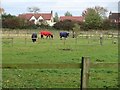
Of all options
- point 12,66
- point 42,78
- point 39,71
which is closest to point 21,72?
point 39,71

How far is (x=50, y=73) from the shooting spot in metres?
11.3

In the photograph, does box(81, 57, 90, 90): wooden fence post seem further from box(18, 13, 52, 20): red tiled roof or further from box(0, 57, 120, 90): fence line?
box(18, 13, 52, 20): red tiled roof

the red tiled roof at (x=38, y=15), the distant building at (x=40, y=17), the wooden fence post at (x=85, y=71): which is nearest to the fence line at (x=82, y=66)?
the wooden fence post at (x=85, y=71)

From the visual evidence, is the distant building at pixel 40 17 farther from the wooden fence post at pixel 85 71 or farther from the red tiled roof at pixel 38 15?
the wooden fence post at pixel 85 71

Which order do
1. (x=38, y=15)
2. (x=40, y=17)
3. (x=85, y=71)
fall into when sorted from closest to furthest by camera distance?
(x=85, y=71)
(x=38, y=15)
(x=40, y=17)

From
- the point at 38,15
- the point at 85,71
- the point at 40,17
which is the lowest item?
the point at 85,71

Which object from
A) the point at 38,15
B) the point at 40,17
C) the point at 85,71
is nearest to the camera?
the point at 85,71

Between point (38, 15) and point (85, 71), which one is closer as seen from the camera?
point (85, 71)

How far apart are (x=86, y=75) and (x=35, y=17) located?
4269 inches

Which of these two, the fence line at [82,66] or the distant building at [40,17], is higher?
the distant building at [40,17]

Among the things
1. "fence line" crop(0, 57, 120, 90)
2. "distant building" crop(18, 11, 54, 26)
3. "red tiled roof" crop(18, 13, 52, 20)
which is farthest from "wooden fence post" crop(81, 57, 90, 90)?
"red tiled roof" crop(18, 13, 52, 20)

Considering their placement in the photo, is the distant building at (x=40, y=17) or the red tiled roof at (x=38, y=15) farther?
the red tiled roof at (x=38, y=15)

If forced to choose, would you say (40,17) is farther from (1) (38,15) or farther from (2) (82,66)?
(2) (82,66)

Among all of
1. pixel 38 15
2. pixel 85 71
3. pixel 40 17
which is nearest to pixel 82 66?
pixel 85 71
